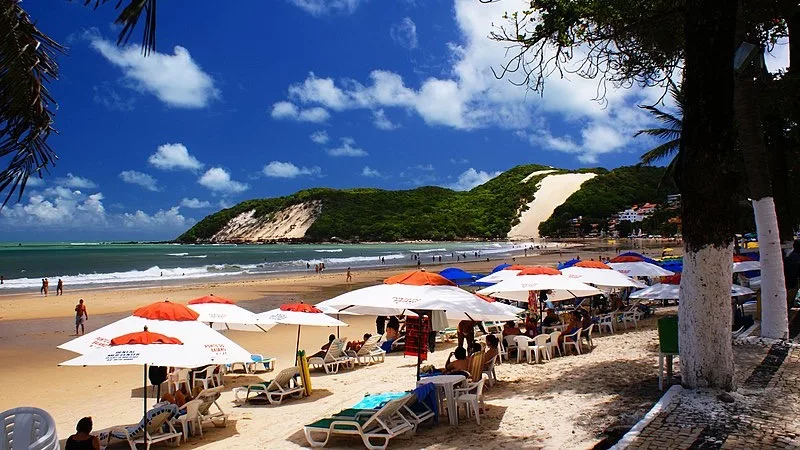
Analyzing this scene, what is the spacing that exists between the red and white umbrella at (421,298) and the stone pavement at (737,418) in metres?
2.73

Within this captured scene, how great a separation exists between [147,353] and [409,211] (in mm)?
154864

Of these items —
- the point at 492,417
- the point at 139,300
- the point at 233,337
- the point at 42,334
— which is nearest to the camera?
the point at 492,417

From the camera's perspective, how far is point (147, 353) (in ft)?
22.0

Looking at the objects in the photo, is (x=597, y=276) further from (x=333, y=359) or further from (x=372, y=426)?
(x=372, y=426)

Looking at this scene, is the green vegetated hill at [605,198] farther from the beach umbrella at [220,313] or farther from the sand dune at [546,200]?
the beach umbrella at [220,313]

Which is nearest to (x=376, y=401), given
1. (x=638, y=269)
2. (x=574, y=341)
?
(x=574, y=341)

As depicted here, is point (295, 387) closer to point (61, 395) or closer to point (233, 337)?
point (61, 395)

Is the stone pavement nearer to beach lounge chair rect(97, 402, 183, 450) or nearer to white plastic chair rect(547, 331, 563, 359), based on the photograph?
white plastic chair rect(547, 331, 563, 359)

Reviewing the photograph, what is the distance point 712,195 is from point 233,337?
13.9m

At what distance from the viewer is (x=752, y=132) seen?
30.8 feet

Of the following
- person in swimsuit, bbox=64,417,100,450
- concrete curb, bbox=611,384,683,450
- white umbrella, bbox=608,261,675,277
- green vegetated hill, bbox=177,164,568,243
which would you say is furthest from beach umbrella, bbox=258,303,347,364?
green vegetated hill, bbox=177,164,568,243

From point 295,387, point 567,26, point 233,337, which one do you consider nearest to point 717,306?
point 567,26

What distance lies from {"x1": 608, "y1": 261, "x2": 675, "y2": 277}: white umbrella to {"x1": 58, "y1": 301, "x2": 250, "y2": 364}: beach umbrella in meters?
11.6

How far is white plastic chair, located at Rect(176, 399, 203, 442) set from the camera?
781 centimetres
